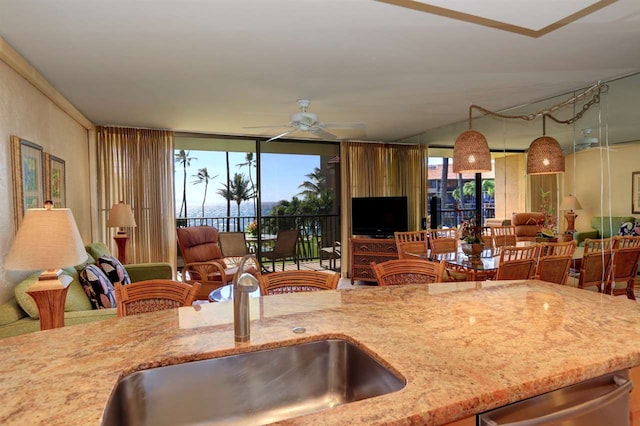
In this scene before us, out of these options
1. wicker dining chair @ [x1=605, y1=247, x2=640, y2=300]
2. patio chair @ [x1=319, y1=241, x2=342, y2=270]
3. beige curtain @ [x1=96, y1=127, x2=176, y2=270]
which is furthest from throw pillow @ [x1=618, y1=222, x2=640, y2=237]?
beige curtain @ [x1=96, y1=127, x2=176, y2=270]

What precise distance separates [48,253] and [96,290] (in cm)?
91

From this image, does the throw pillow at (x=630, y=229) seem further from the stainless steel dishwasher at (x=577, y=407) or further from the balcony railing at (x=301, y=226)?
the balcony railing at (x=301, y=226)

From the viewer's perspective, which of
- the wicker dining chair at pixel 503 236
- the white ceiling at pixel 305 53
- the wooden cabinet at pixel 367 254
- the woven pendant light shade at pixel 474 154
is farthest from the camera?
the wooden cabinet at pixel 367 254

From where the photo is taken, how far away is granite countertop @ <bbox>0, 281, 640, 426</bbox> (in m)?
0.91

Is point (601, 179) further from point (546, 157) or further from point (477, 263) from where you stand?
point (477, 263)

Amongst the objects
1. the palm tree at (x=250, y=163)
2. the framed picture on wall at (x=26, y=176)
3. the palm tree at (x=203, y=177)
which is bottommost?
the framed picture on wall at (x=26, y=176)

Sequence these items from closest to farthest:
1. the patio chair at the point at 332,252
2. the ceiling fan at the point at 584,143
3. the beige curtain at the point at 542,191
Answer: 1. the ceiling fan at the point at 584,143
2. the beige curtain at the point at 542,191
3. the patio chair at the point at 332,252

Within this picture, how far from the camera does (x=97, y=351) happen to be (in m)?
1.22

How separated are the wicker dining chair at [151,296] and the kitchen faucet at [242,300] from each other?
0.60 m

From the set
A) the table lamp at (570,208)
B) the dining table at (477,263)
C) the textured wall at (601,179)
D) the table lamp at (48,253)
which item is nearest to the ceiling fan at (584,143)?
the textured wall at (601,179)

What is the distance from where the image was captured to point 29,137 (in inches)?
120

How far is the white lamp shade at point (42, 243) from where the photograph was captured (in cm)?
198

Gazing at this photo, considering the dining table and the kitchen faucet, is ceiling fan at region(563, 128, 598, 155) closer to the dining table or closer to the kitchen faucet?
the dining table

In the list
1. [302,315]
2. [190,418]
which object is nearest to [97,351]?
[190,418]
